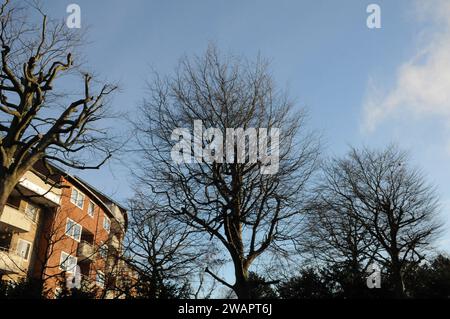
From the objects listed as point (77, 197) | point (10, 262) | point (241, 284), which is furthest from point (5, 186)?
point (77, 197)

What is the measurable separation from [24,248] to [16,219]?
3.10m

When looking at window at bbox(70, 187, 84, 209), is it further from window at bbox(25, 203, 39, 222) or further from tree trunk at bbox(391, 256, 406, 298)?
tree trunk at bbox(391, 256, 406, 298)

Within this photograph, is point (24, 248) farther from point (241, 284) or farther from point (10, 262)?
point (241, 284)

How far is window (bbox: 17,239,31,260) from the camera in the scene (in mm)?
29266

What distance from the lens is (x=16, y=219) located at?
28.2 m

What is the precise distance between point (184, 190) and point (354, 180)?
13520mm

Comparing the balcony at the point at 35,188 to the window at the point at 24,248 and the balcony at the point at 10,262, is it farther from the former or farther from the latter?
the balcony at the point at 10,262

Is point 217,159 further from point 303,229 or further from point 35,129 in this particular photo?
point 35,129

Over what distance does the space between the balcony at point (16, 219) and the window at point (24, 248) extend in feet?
3.69

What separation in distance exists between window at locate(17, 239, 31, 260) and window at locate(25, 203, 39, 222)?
6.56 ft

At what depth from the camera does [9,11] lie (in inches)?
478

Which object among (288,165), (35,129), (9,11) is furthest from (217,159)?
(9,11)

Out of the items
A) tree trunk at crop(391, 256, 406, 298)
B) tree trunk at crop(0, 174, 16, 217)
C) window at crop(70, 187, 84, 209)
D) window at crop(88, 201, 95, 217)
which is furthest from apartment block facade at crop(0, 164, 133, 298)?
tree trunk at crop(391, 256, 406, 298)

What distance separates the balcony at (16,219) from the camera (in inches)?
1069
